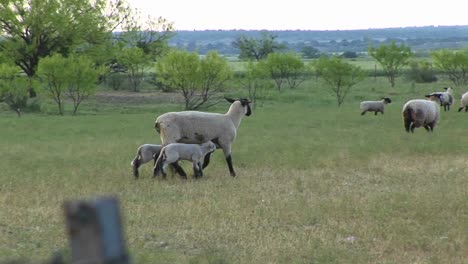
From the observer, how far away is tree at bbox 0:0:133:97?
50.1 meters

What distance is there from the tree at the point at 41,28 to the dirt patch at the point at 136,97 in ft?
12.9

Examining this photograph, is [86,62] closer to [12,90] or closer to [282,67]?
[12,90]

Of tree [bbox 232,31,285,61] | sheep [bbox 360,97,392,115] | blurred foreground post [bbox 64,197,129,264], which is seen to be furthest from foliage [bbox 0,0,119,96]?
blurred foreground post [bbox 64,197,129,264]

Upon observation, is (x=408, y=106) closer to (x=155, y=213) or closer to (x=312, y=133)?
(x=312, y=133)

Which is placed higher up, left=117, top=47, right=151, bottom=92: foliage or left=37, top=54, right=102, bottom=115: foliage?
left=37, top=54, right=102, bottom=115: foliage

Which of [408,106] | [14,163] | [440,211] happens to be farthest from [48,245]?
[408,106]

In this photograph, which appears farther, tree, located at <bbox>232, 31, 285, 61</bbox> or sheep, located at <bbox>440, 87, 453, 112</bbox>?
tree, located at <bbox>232, 31, 285, 61</bbox>

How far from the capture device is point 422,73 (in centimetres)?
6894

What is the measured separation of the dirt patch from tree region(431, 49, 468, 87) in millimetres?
23142

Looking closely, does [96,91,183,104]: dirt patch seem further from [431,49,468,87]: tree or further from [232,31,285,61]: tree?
[232,31,285,61]: tree

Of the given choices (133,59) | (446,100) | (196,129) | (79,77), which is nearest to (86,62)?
(79,77)

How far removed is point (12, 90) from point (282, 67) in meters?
27.3

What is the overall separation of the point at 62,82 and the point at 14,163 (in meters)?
25.7

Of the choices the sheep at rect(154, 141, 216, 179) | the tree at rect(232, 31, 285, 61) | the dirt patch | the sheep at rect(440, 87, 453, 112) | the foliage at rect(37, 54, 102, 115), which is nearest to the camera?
the sheep at rect(154, 141, 216, 179)
